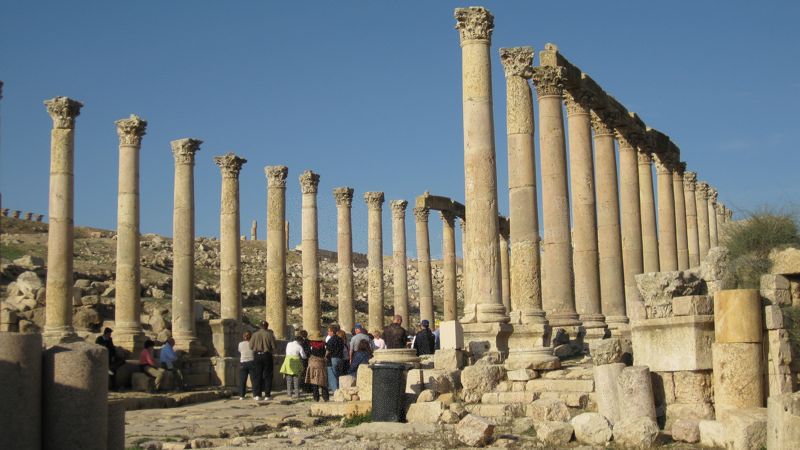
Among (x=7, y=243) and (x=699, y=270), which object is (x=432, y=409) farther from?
(x=7, y=243)

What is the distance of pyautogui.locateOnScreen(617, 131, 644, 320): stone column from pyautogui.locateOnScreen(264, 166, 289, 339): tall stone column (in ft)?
39.2

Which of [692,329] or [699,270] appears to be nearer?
[692,329]

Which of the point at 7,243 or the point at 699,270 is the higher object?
the point at 7,243

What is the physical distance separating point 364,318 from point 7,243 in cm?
2155

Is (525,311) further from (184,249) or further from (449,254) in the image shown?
(449,254)

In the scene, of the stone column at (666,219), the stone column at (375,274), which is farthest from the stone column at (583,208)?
the stone column at (375,274)

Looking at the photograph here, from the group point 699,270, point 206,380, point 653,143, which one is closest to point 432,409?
point 699,270

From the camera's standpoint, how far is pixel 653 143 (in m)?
33.5

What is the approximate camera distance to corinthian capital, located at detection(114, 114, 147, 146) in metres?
28.8

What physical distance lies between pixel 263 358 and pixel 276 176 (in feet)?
45.4

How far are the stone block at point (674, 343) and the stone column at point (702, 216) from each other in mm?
29198

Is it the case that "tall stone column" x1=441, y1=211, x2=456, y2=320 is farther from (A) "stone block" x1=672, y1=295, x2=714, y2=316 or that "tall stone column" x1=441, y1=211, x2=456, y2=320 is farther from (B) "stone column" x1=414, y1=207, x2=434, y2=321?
(A) "stone block" x1=672, y1=295, x2=714, y2=316

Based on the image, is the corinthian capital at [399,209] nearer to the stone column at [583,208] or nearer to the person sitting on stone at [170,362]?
the stone column at [583,208]

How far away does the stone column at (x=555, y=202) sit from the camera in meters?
24.2
